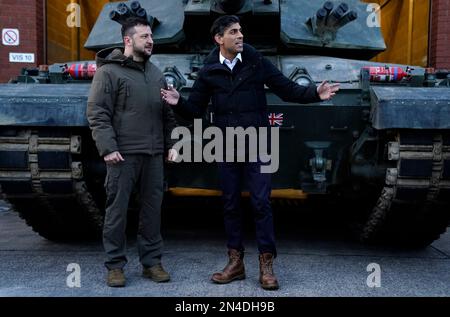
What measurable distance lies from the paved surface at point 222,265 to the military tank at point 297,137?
9.8 inches

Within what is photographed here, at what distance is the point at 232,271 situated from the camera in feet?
14.2

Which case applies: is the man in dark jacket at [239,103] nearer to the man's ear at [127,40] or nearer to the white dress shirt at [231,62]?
the white dress shirt at [231,62]

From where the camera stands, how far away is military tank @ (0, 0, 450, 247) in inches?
181

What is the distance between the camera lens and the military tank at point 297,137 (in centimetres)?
459

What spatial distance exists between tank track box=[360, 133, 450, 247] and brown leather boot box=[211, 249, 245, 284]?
1260 millimetres

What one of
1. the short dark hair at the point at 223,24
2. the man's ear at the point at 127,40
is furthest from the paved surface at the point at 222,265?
the short dark hair at the point at 223,24

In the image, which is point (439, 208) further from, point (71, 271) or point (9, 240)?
point (9, 240)

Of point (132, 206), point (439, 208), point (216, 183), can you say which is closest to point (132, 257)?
point (132, 206)

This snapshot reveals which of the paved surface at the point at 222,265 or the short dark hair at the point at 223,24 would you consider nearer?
the paved surface at the point at 222,265

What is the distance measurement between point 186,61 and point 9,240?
246cm

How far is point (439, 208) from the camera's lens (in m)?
4.93

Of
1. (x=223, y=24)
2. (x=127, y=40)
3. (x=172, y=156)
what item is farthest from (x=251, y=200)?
(x=127, y=40)

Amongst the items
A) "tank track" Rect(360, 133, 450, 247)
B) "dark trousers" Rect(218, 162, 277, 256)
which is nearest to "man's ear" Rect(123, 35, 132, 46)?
"dark trousers" Rect(218, 162, 277, 256)
